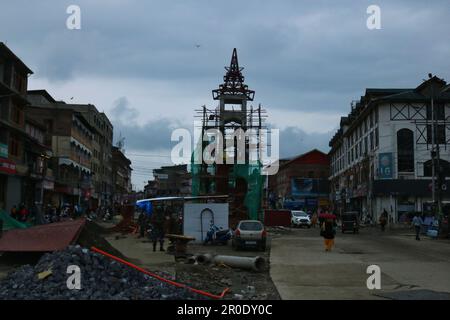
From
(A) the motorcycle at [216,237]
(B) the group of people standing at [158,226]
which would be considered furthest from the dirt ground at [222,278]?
(A) the motorcycle at [216,237]

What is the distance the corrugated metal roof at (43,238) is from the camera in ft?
50.3

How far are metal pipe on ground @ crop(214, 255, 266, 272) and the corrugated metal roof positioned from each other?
14.8 feet

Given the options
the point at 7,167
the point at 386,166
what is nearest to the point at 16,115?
the point at 7,167

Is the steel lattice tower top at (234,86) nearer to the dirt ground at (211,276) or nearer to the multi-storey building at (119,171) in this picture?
the dirt ground at (211,276)

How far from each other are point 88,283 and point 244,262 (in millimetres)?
6528

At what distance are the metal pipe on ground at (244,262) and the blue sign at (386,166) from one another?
40952 millimetres

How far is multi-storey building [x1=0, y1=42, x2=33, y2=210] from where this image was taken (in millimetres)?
38500

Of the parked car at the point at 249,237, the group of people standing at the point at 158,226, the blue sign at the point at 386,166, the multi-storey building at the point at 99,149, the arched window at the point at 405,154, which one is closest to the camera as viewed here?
the group of people standing at the point at 158,226

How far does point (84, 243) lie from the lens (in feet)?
50.0

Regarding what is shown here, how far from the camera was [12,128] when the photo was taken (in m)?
40.0

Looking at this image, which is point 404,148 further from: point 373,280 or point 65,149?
point 373,280

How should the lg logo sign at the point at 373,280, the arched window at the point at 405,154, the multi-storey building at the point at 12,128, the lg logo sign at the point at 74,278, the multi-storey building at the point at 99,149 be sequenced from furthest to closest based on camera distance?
the multi-storey building at the point at 99,149 → the arched window at the point at 405,154 → the multi-storey building at the point at 12,128 → the lg logo sign at the point at 373,280 → the lg logo sign at the point at 74,278

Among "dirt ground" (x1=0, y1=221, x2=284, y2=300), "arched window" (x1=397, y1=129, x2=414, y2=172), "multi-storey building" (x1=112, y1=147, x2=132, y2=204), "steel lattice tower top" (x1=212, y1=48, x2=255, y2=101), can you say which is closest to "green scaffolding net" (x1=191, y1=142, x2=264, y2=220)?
"steel lattice tower top" (x1=212, y1=48, x2=255, y2=101)
